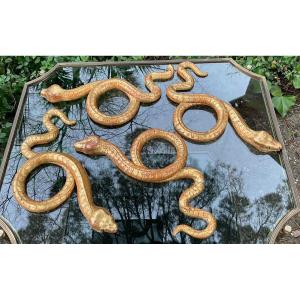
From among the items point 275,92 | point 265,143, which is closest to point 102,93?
point 265,143

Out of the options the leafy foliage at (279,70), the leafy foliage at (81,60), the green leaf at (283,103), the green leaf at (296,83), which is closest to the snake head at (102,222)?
the leafy foliage at (81,60)

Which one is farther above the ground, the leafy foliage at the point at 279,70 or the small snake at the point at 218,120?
the leafy foliage at the point at 279,70

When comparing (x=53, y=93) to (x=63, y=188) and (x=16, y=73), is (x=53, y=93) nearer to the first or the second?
(x=63, y=188)

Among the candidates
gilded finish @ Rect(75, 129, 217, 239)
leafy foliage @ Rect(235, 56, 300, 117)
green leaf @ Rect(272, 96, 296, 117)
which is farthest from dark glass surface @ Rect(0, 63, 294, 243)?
leafy foliage @ Rect(235, 56, 300, 117)

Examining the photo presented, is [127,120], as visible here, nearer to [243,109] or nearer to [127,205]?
[127,205]

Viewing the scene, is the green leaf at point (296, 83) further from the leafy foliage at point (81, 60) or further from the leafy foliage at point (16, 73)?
the leafy foliage at point (16, 73)

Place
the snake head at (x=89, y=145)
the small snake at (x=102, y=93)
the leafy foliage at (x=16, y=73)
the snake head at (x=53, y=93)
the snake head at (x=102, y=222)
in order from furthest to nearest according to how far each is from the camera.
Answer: the leafy foliage at (x=16, y=73), the snake head at (x=53, y=93), the small snake at (x=102, y=93), the snake head at (x=89, y=145), the snake head at (x=102, y=222)

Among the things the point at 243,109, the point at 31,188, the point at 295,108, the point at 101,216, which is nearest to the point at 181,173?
the point at 101,216
